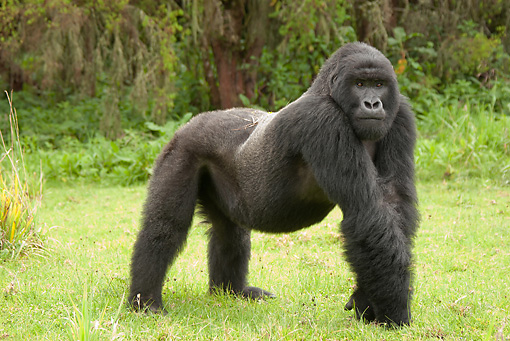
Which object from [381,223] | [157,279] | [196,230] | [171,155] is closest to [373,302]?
[381,223]

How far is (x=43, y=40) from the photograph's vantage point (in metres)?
9.04

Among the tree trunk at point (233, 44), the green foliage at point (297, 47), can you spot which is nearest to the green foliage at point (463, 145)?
the green foliage at point (297, 47)

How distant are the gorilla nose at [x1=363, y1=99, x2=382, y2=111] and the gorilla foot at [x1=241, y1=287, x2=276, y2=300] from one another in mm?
1521

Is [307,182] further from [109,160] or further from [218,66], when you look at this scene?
[218,66]

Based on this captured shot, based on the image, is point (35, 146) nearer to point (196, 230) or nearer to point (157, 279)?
point (196, 230)

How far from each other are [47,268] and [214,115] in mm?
1893

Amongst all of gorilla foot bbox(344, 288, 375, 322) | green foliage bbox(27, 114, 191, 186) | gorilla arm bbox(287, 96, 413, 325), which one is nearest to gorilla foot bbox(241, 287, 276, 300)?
gorilla foot bbox(344, 288, 375, 322)

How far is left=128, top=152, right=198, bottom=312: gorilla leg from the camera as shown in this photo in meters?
3.68

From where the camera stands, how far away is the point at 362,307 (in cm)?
330

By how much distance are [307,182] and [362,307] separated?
2.52 feet

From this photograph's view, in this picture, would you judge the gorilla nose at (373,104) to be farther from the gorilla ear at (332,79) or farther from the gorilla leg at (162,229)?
the gorilla leg at (162,229)

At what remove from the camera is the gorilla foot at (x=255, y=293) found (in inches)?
156

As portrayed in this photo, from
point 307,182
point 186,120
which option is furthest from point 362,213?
point 186,120

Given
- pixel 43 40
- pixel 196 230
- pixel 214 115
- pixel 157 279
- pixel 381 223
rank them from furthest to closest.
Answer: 1. pixel 43 40
2. pixel 196 230
3. pixel 214 115
4. pixel 157 279
5. pixel 381 223
